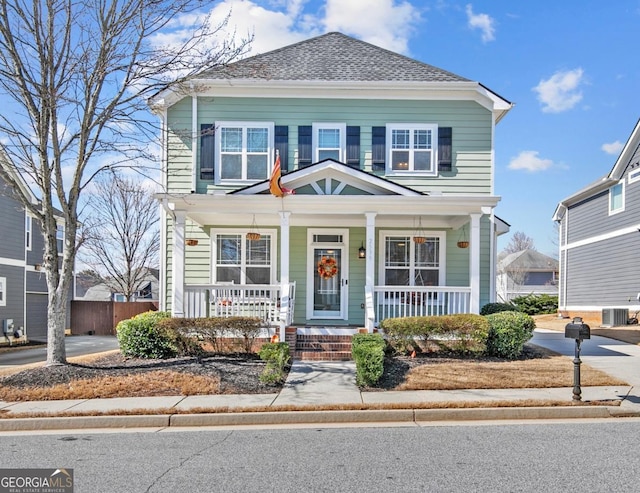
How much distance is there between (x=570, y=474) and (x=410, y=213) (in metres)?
7.45

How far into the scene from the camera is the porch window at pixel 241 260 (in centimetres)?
1359

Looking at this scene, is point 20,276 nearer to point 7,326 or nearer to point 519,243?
point 7,326

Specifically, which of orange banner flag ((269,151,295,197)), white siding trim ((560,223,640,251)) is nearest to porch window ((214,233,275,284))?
orange banner flag ((269,151,295,197))

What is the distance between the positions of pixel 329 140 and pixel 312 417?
8487 mm

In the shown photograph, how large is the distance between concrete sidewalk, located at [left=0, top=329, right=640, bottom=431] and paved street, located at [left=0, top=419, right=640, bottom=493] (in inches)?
13.3

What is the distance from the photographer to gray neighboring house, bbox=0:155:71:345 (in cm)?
2075

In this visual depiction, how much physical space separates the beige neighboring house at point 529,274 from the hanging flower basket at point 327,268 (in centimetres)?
3436

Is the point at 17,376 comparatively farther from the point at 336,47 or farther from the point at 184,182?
the point at 336,47

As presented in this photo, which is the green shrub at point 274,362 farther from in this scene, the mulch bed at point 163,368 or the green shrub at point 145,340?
the green shrub at point 145,340

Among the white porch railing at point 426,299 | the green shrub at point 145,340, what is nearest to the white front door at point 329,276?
→ the white porch railing at point 426,299

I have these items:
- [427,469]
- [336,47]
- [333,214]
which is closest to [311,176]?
[333,214]

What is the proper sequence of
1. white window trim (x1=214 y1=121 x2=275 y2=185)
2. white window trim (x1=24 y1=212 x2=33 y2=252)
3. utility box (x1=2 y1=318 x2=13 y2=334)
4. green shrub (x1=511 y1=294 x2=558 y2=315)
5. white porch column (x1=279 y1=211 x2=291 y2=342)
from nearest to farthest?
white porch column (x1=279 y1=211 x2=291 y2=342) → white window trim (x1=214 y1=121 x2=275 y2=185) → utility box (x1=2 y1=318 x2=13 y2=334) → white window trim (x1=24 y1=212 x2=33 y2=252) → green shrub (x1=511 y1=294 x2=558 y2=315)

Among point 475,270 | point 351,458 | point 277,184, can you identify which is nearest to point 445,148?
point 475,270

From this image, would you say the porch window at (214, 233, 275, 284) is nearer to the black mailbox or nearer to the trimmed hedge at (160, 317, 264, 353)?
the trimmed hedge at (160, 317, 264, 353)
